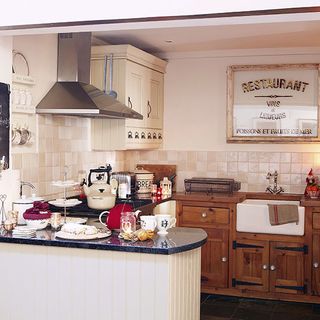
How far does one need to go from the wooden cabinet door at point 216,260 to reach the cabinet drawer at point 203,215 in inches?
3.4

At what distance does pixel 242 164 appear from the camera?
5836mm

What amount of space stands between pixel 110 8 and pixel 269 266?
9.76 ft

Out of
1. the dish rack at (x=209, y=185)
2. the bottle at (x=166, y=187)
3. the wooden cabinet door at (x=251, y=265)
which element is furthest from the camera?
→ the dish rack at (x=209, y=185)

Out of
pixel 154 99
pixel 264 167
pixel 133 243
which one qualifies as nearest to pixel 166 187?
pixel 154 99

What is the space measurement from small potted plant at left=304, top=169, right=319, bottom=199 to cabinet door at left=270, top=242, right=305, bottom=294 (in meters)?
0.55

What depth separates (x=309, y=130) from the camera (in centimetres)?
563

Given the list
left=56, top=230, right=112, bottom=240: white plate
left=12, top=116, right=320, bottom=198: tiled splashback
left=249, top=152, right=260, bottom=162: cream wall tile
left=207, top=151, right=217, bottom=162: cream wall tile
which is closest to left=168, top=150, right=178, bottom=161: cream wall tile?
left=12, top=116, right=320, bottom=198: tiled splashback

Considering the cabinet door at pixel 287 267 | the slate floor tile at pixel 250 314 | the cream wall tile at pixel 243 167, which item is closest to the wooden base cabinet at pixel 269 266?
the cabinet door at pixel 287 267

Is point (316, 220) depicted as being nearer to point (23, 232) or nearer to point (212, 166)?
point (212, 166)

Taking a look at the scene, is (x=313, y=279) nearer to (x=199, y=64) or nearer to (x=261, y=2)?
(x=199, y=64)

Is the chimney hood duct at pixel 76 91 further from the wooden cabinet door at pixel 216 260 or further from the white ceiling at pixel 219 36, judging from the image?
the wooden cabinet door at pixel 216 260

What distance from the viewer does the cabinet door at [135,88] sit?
513cm

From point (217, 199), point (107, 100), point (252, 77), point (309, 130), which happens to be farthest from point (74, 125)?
point (309, 130)

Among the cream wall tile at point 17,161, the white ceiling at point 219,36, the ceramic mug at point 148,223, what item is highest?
the white ceiling at point 219,36
